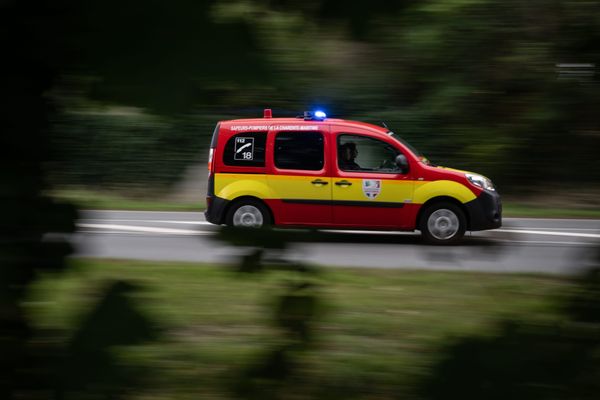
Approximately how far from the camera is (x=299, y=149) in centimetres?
926

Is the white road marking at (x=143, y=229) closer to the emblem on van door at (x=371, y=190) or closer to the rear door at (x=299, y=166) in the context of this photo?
the rear door at (x=299, y=166)

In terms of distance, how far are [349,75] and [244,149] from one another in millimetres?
7657

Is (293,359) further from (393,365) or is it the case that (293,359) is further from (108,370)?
(393,365)

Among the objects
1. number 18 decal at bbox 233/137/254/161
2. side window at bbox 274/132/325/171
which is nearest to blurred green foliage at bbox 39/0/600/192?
side window at bbox 274/132/325/171

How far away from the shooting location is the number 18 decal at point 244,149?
8.51 metres

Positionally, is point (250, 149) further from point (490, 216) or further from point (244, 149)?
point (490, 216)

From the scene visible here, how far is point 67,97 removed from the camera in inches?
48.1

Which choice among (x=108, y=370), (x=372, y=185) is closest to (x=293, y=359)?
(x=108, y=370)

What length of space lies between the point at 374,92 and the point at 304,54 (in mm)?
171

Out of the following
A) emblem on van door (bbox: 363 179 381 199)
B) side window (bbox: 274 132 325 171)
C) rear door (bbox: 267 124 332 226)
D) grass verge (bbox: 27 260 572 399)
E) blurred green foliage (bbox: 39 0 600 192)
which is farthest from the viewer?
emblem on van door (bbox: 363 179 381 199)

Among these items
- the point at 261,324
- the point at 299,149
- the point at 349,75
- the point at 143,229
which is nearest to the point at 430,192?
the point at 299,149

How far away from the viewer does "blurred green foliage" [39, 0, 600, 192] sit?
110cm

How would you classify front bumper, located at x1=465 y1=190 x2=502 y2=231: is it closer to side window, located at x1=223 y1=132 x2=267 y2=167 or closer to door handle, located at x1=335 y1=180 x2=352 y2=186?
door handle, located at x1=335 y1=180 x2=352 y2=186

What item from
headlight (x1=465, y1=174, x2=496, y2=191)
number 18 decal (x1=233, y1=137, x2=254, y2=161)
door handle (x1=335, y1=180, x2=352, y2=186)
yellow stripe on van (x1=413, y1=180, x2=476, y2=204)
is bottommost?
yellow stripe on van (x1=413, y1=180, x2=476, y2=204)
